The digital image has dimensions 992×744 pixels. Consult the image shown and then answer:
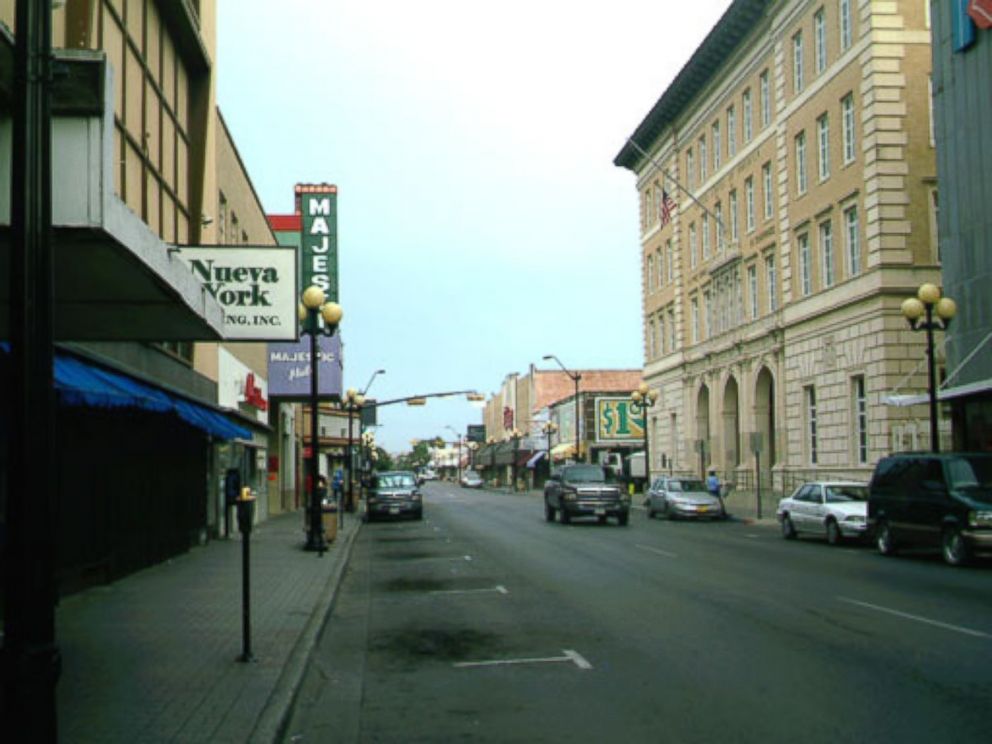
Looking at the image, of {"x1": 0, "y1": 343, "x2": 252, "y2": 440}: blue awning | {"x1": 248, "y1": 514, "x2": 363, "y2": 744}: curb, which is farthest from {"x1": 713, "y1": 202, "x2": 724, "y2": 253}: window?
{"x1": 248, "y1": 514, "x2": 363, "y2": 744}: curb

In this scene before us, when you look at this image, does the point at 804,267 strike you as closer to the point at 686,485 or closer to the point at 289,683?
the point at 686,485

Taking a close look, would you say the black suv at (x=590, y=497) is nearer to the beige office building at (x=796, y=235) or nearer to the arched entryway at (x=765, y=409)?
the beige office building at (x=796, y=235)

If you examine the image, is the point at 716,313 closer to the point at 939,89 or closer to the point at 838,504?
the point at 939,89

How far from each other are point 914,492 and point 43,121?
727 inches

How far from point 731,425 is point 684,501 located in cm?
1598

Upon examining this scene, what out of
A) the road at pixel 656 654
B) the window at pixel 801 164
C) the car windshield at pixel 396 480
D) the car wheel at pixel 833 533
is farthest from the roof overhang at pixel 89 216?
the window at pixel 801 164

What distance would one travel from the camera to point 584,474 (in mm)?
35969

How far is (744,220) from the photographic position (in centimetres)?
4944

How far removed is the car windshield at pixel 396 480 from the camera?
41.5 metres

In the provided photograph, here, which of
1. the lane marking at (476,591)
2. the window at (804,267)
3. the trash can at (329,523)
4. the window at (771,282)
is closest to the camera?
the lane marking at (476,591)

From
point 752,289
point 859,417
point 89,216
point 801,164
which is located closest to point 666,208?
point 752,289

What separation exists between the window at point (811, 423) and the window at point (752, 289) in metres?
6.60

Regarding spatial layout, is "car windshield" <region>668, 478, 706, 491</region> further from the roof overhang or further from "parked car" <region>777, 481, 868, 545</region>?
the roof overhang

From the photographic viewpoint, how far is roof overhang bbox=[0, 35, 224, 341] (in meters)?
7.15
